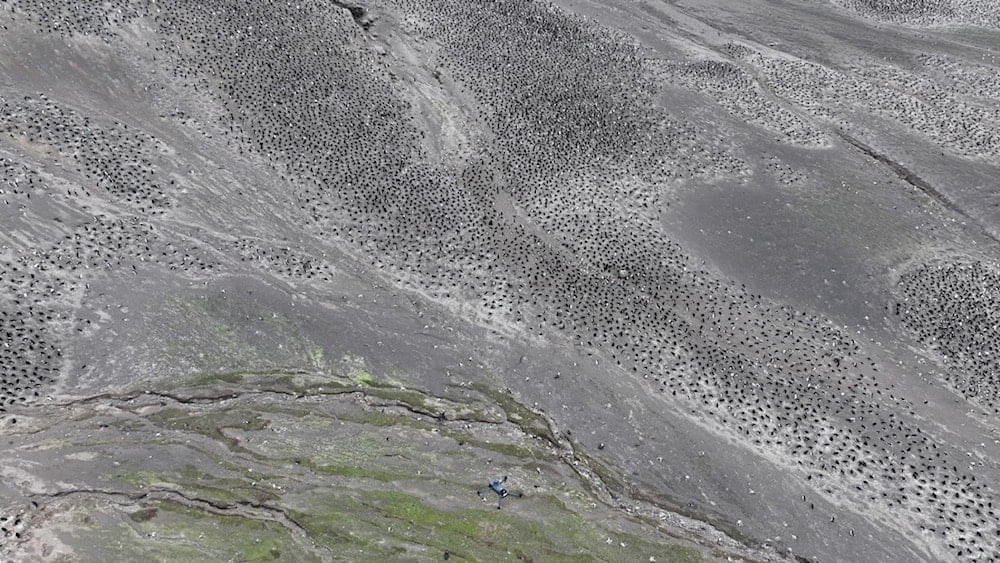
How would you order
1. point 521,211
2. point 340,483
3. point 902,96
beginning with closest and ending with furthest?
point 340,483 → point 521,211 → point 902,96

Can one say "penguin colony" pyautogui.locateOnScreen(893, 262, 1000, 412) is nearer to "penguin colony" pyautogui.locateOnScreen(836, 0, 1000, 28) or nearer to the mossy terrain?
the mossy terrain

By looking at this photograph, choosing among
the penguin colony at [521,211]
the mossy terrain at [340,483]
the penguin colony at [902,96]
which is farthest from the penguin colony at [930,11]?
the mossy terrain at [340,483]

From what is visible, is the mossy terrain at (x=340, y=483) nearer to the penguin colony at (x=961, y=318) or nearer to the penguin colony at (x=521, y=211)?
the penguin colony at (x=521, y=211)

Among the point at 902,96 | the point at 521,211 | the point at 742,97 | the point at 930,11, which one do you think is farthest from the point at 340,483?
the point at 930,11

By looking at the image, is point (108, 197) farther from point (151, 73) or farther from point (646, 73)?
point (646, 73)

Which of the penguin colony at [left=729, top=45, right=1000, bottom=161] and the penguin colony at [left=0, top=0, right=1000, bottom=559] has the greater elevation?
the penguin colony at [left=729, top=45, right=1000, bottom=161]

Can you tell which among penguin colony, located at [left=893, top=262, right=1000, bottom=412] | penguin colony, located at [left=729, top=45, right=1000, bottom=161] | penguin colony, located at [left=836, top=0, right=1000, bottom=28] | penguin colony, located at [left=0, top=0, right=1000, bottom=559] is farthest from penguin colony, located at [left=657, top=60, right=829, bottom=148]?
penguin colony, located at [left=836, top=0, right=1000, bottom=28]

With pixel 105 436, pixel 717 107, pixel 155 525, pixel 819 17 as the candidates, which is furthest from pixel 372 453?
pixel 819 17

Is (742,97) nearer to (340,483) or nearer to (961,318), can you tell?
(961,318)

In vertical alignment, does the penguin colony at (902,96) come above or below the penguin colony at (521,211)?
above
